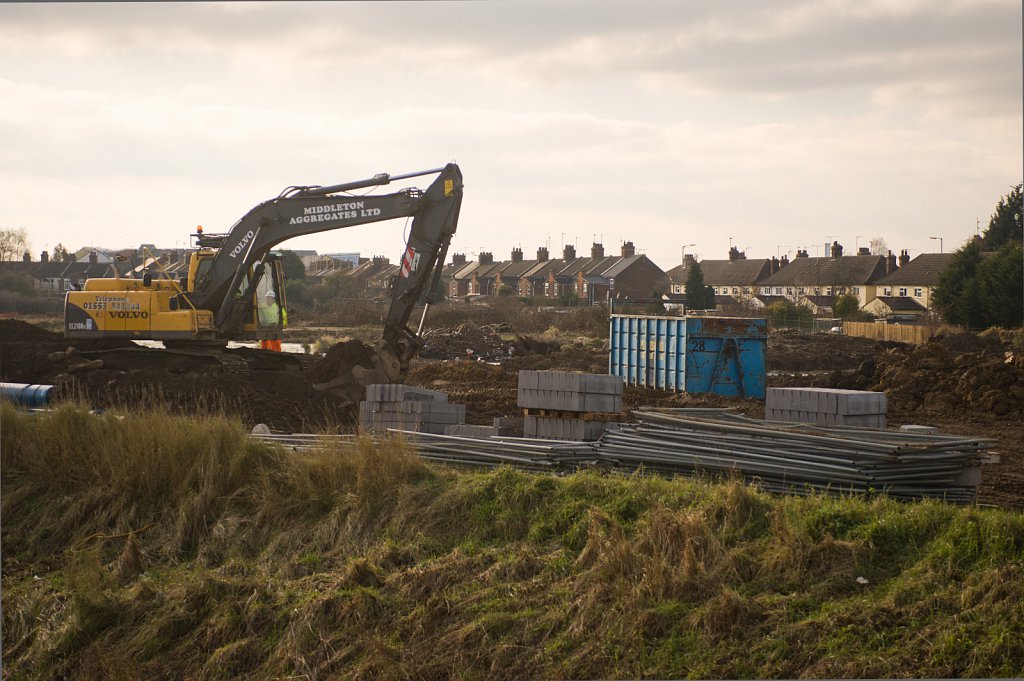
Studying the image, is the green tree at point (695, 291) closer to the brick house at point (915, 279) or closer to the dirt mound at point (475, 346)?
the brick house at point (915, 279)

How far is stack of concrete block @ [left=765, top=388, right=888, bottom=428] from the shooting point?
484 inches

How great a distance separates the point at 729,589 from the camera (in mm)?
7602

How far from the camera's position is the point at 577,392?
12719 mm

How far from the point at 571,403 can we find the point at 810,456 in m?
3.80

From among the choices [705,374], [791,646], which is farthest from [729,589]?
[705,374]

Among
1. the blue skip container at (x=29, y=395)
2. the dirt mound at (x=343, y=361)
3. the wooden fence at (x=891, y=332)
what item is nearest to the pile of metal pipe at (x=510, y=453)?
the blue skip container at (x=29, y=395)

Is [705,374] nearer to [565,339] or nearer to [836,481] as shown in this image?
[836,481]

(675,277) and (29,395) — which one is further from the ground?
(675,277)

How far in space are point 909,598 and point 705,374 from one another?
45.7 feet

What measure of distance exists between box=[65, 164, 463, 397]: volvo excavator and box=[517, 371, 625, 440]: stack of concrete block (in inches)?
221

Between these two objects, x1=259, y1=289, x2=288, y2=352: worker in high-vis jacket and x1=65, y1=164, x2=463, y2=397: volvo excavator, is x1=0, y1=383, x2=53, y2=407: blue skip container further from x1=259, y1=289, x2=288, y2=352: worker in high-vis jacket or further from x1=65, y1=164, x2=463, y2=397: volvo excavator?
x1=259, y1=289, x2=288, y2=352: worker in high-vis jacket

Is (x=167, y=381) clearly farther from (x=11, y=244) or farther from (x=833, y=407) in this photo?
(x=11, y=244)

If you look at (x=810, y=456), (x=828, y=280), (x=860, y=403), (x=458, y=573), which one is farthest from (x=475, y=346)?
(x=828, y=280)

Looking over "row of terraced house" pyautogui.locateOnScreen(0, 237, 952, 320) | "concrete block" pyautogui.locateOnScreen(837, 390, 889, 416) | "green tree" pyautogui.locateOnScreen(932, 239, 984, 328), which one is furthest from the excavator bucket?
"row of terraced house" pyautogui.locateOnScreen(0, 237, 952, 320)
